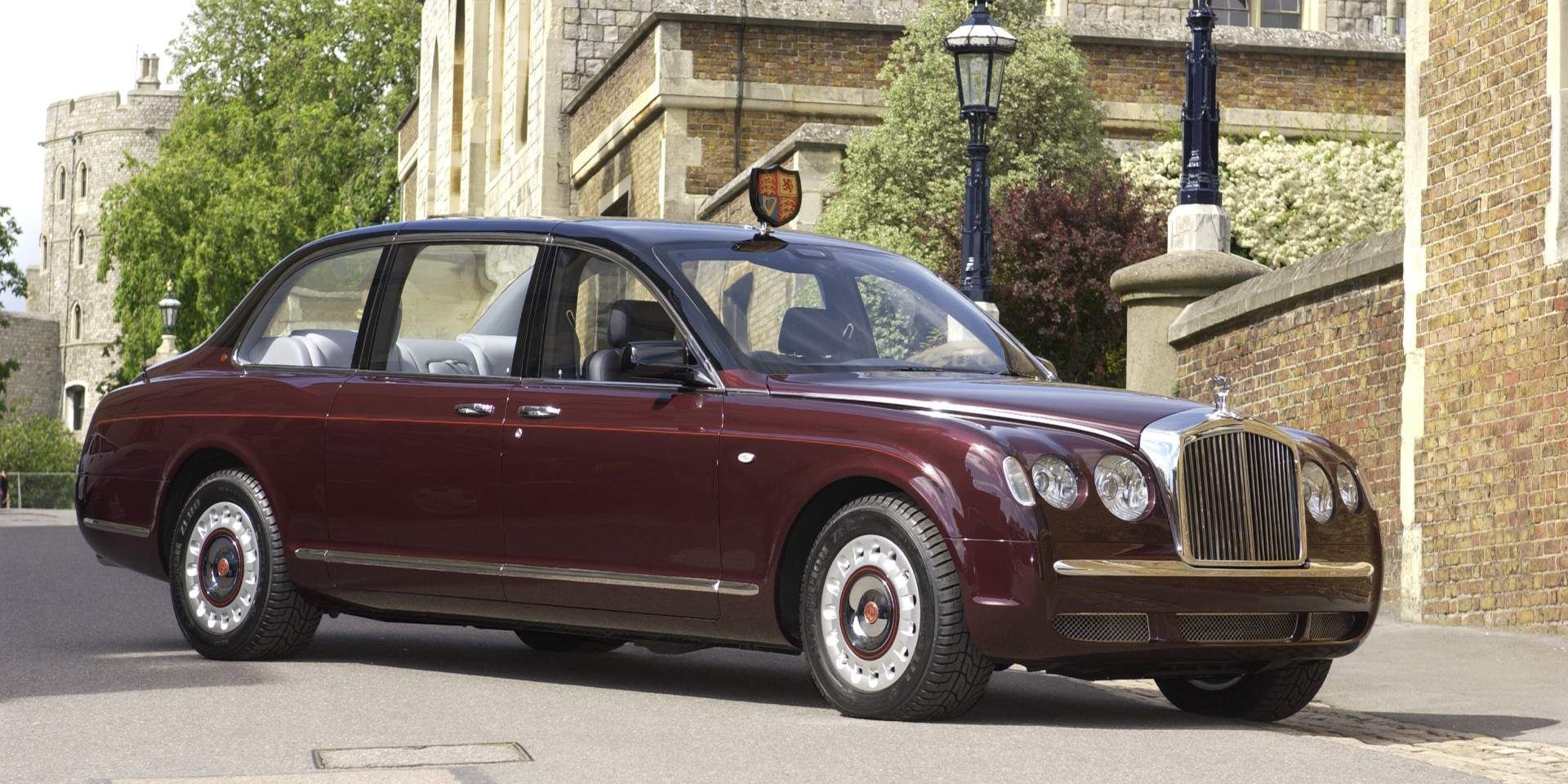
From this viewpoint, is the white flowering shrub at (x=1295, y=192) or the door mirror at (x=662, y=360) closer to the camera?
the door mirror at (x=662, y=360)

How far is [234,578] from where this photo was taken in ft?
30.2

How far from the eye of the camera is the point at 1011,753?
21.9 ft

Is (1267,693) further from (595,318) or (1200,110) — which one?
(1200,110)

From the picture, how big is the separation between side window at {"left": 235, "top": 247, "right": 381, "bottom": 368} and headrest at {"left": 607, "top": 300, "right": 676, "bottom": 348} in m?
1.34

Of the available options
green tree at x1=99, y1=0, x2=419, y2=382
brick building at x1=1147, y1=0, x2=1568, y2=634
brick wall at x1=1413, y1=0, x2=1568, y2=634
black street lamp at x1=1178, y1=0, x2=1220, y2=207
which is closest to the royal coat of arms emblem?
black street lamp at x1=1178, y1=0, x2=1220, y2=207

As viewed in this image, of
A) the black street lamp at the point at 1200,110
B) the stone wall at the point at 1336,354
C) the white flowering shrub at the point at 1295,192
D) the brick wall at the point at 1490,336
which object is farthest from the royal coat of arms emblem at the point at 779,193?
the white flowering shrub at the point at 1295,192

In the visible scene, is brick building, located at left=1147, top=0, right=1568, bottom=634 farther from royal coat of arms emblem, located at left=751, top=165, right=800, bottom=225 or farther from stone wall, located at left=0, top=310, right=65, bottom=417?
stone wall, located at left=0, top=310, right=65, bottom=417

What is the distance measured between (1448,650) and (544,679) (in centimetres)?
472

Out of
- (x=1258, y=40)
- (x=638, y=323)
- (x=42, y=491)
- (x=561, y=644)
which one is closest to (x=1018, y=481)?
(x=638, y=323)

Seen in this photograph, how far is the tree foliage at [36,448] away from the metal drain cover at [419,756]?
88.4m

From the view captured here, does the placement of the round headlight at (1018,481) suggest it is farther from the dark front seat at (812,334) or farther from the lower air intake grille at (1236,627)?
the dark front seat at (812,334)

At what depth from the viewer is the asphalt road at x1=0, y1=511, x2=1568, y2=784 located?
6348 millimetres

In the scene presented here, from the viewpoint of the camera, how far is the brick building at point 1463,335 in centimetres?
1185

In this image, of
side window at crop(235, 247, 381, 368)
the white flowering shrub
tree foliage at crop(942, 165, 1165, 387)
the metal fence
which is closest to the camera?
side window at crop(235, 247, 381, 368)
